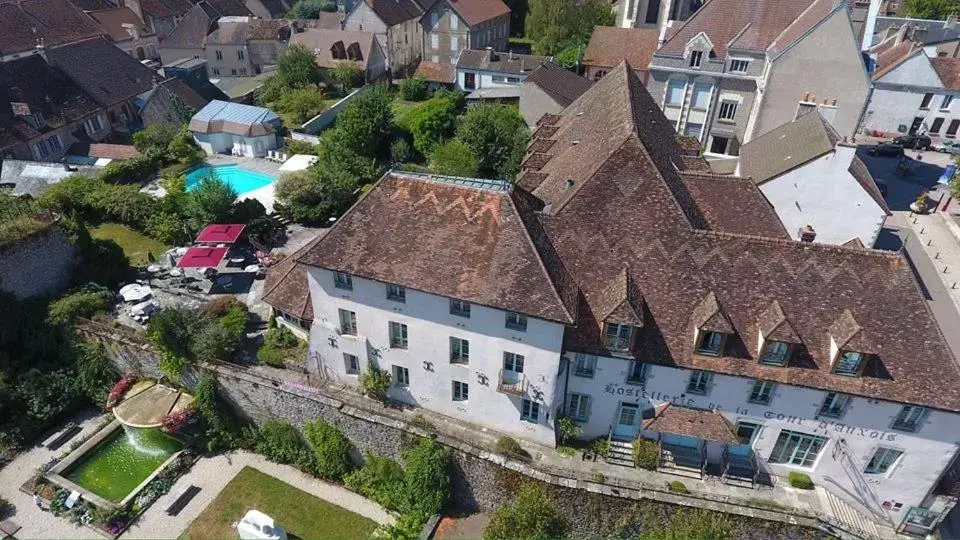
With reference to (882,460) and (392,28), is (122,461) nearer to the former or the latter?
(882,460)

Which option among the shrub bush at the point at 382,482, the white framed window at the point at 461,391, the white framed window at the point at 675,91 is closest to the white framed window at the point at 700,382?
the white framed window at the point at 461,391

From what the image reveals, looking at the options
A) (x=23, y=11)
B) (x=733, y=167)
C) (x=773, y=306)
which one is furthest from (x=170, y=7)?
(x=773, y=306)

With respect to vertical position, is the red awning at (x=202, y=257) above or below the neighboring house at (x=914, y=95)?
below

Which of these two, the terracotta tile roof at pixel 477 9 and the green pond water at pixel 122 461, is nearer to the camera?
the green pond water at pixel 122 461

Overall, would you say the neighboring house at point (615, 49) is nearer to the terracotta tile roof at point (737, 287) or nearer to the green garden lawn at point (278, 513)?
the terracotta tile roof at point (737, 287)

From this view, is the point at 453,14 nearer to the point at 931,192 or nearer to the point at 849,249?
the point at 931,192

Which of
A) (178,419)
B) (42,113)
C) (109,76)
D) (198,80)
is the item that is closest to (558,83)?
(178,419)

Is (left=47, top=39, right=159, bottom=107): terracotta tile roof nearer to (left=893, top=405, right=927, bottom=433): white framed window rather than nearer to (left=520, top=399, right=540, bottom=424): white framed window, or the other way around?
(left=520, top=399, right=540, bottom=424): white framed window
